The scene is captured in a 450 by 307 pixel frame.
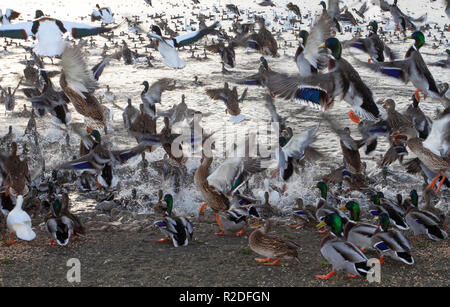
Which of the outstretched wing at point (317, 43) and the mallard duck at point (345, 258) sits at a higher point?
the outstretched wing at point (317, 43)

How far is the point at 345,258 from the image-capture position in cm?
612

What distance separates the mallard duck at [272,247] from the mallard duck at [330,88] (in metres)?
1.77

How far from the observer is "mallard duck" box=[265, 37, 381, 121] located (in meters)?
7.29

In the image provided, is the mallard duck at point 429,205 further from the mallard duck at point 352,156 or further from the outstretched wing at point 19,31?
the outstretched wing at point 19,31

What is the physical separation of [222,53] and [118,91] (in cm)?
307

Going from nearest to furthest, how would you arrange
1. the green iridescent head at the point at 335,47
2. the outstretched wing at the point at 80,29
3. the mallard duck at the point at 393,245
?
1. the mallard duck at the point at 393,245
2. the green iridescent head at the point at 335,47
3. the outstretched wing at the point at 80,29

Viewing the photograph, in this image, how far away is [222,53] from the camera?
16.1 m

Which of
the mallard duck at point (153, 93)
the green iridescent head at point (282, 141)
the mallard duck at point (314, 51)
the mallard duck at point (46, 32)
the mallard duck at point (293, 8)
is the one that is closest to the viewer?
the mallard duck at point (46, 32)

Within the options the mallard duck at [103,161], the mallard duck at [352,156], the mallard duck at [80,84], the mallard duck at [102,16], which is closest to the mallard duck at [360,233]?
the mallard duck at [352,156]

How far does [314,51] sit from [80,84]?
155 inches

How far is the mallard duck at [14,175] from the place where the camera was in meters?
8.23

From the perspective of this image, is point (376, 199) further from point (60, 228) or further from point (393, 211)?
point (60, 228)

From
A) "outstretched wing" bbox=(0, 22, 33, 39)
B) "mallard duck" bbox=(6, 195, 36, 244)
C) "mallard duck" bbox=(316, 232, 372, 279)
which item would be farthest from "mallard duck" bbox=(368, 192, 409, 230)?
"outstretched wing" bbox=(0, 22, 33, 39)

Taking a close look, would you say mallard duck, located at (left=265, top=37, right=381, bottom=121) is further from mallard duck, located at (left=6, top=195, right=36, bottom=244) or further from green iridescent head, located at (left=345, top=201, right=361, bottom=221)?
mallard duck, located at (left=6, top=195, right=36, bottom=244)
